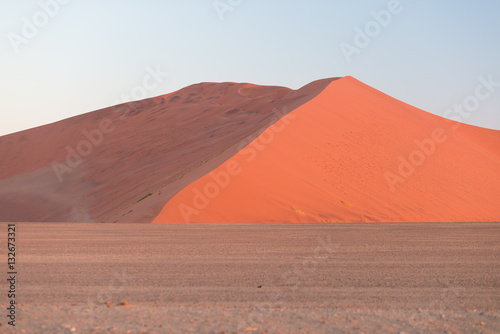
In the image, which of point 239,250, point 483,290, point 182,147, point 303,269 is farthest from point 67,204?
point 483,290

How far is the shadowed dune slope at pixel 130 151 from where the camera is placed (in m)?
37.5

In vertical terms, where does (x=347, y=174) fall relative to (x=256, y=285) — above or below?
below

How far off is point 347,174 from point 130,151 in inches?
1078

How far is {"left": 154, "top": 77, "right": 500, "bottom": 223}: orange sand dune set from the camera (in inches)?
1073

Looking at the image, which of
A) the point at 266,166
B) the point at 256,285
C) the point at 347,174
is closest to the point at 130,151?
A: the point at 347,174

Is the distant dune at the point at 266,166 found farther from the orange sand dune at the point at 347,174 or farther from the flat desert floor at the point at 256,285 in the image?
the flat desert floor at the point at 256,285

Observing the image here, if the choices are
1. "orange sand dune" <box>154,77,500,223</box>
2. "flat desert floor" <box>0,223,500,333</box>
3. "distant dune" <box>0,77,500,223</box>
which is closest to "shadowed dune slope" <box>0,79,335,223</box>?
"distant dune" <box>0,77,500,223</box>

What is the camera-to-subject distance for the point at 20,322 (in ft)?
21.0

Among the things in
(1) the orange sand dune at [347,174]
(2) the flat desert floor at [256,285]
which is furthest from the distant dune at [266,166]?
(2) the flat desert floor at [256,285]

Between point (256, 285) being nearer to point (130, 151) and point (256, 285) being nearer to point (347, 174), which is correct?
point (347, 174)

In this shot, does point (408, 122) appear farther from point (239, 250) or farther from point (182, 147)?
point (239, 250)

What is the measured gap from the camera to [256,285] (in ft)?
30.0

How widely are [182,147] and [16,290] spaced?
139 feet

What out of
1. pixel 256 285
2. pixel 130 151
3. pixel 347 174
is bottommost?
A: pixel 347 174
